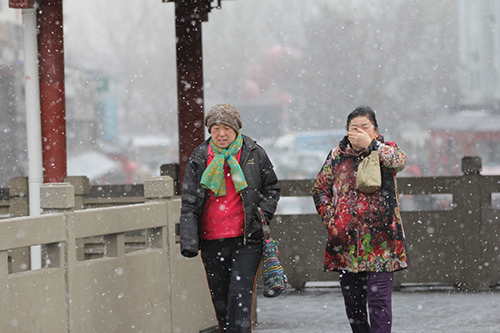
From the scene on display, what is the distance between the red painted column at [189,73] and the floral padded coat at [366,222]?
391 cm

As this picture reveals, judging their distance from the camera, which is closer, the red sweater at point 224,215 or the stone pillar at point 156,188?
the red sweater at point 224,215

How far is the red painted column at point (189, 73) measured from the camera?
8195mm

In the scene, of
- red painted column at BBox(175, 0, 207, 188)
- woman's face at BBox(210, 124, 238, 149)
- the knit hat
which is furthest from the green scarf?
red painted column at BBox(175, 0, 207, 188)

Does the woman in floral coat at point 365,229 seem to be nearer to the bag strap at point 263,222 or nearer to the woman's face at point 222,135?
the bag strap at point 263,222

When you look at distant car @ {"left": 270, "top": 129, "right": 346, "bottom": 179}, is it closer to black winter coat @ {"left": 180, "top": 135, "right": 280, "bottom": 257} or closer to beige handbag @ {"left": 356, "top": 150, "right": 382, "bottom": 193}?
black winter coat @ {"left": 180, "top": 135, "right": 280, "bottom": 257}

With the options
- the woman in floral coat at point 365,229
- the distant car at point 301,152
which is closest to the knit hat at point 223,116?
the woman in floral coat at point 365,229

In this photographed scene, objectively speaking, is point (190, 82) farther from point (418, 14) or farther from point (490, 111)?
point (418, 14)

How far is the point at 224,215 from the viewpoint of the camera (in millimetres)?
4367

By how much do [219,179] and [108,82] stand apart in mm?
42259

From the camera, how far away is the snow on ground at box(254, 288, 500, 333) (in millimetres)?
6504

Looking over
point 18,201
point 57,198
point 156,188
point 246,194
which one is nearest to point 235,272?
point 246,194

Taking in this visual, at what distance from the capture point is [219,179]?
432 centimetres

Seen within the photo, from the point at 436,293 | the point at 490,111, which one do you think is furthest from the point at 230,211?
the point at 490,111

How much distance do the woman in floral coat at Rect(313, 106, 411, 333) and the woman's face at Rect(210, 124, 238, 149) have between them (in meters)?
0.63
